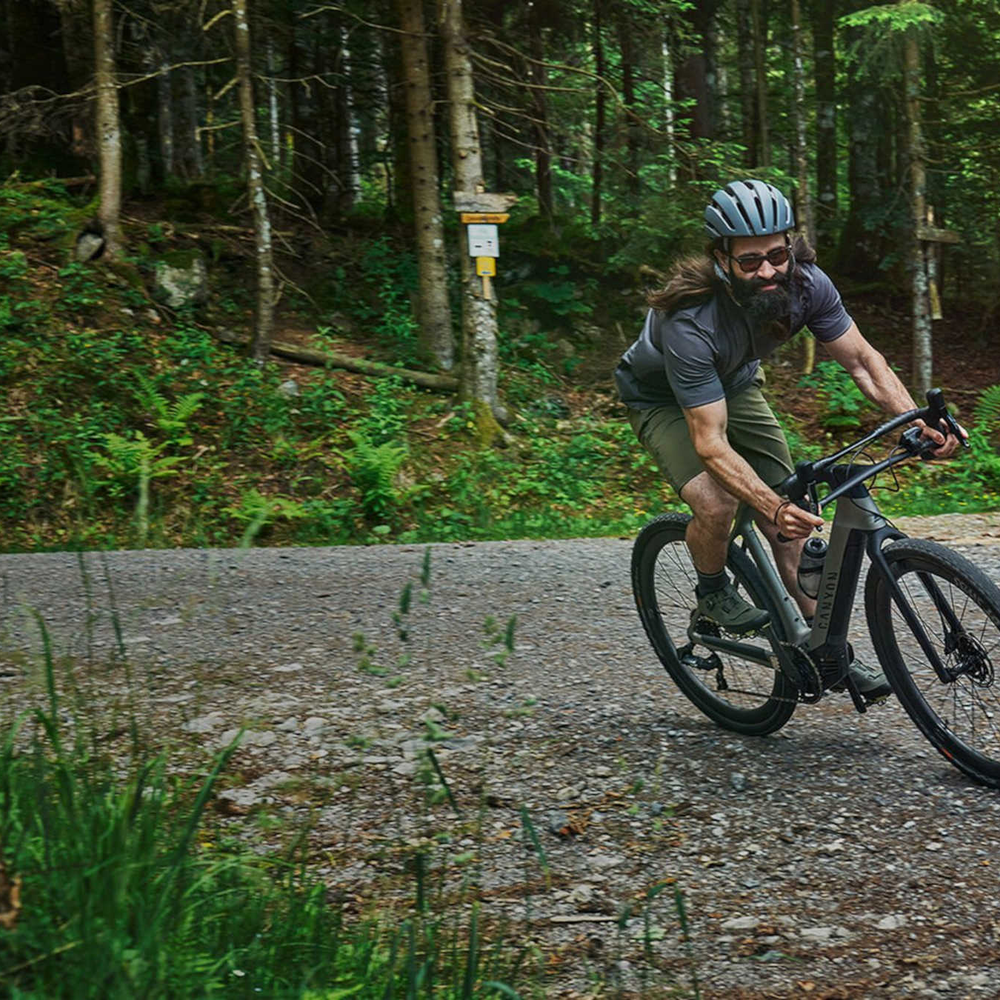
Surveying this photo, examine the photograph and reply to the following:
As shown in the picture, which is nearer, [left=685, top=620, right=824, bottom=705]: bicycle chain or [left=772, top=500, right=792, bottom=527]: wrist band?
[left=772, top=500, right=792, bottom=527]: wrist band

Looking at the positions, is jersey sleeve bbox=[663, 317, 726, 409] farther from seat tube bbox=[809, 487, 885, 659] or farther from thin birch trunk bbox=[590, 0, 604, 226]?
thin birch trunk bbox=[590, 0, 604, 226]

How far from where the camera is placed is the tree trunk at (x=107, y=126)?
50.3 ft

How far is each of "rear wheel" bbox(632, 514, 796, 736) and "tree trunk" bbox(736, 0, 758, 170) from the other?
1874 centimetres

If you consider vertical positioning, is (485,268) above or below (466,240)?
below

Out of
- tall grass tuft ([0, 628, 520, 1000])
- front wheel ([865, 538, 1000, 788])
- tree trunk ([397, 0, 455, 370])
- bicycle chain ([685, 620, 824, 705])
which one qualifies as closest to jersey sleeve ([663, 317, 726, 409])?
front wheel ([865, 538, 1000, 788])

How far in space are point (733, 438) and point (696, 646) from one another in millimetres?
1000

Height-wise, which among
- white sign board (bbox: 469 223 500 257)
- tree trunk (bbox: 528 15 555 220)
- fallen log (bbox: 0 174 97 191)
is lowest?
white sign board (bbox: 469 223 500 257)

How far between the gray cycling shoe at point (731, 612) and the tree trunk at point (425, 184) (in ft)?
38.5

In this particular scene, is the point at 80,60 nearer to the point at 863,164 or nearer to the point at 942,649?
the point at 863,164

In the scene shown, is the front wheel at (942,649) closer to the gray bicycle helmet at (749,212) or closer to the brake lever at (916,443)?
the brake lever at (916,443)

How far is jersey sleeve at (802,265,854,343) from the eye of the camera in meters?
4.77

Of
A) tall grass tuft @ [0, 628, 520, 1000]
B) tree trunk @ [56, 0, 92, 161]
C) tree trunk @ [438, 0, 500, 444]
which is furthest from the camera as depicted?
tree trunk @ [56, 0, 92, 161]

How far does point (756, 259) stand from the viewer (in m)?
4.55

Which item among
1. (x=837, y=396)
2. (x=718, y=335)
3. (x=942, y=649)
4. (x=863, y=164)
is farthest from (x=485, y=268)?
(x=863, y=164)
